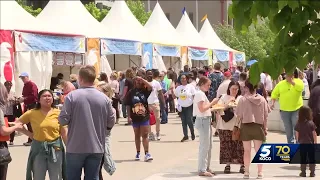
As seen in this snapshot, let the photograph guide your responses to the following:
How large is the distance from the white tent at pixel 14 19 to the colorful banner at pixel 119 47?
399 cm

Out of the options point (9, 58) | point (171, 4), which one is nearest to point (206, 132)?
point (9, 58)

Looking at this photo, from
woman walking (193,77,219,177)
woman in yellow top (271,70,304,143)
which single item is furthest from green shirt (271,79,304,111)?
woman walking (193,77,219,177)

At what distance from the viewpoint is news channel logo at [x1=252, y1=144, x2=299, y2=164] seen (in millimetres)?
10602

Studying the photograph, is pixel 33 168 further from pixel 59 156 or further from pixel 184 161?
pixel 184 161

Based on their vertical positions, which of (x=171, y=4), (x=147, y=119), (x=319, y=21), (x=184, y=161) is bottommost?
(x=184, y=161)

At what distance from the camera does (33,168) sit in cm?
775

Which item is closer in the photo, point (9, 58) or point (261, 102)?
point (261, 102)

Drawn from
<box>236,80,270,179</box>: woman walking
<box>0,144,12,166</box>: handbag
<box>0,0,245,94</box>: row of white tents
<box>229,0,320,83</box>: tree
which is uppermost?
<box>0,0,245,94</box>: row of white tents

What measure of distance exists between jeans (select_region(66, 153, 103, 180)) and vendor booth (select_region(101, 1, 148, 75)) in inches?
709

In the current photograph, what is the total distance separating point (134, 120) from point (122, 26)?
57.5ft

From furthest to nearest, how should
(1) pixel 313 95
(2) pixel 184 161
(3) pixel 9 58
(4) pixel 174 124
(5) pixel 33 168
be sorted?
(4) pixel 174 124
(3) pixel 9 58
(2) pixel 184 161
(1) pixel 313 95
(5) pixel 33 168

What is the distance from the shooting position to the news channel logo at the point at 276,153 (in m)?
10.6

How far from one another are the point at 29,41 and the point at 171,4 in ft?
289

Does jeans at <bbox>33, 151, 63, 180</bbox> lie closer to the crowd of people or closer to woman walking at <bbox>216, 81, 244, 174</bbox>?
the crowd of people
